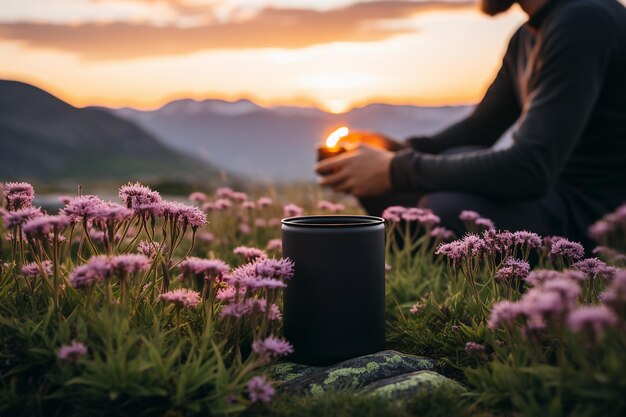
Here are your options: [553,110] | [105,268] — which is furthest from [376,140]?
[105,268]

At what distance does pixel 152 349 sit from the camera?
2225 millimetres

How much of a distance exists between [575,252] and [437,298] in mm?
1073

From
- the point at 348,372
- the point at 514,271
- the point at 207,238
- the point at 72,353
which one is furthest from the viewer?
the point at 207,238

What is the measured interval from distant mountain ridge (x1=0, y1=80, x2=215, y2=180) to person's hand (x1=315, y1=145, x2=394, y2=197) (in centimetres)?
6210

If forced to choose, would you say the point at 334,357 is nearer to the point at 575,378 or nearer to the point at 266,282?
the point at 266,282

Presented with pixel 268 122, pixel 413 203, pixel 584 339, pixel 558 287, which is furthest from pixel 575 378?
pixel 268 122

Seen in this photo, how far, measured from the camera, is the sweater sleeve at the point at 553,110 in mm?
4094

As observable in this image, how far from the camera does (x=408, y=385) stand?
8.11 ft

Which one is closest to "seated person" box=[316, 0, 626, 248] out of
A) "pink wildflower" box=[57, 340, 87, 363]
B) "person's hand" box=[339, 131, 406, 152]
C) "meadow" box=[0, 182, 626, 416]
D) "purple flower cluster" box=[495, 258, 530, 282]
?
"person's hand" box=[339, 131, 406, 152]

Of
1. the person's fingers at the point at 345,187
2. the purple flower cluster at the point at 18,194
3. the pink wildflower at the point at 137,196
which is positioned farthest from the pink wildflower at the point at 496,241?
the purple flower cluster at the point at 18,194

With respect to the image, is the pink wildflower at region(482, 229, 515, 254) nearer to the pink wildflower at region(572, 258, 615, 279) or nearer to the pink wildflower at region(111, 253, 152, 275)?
the pink wildflower at region(572, 258, 615, 279)

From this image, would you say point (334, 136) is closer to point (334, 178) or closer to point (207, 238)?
point (334, 178)

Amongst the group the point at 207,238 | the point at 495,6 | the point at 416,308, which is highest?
the point at 495,6

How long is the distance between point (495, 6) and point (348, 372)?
3791 mm
